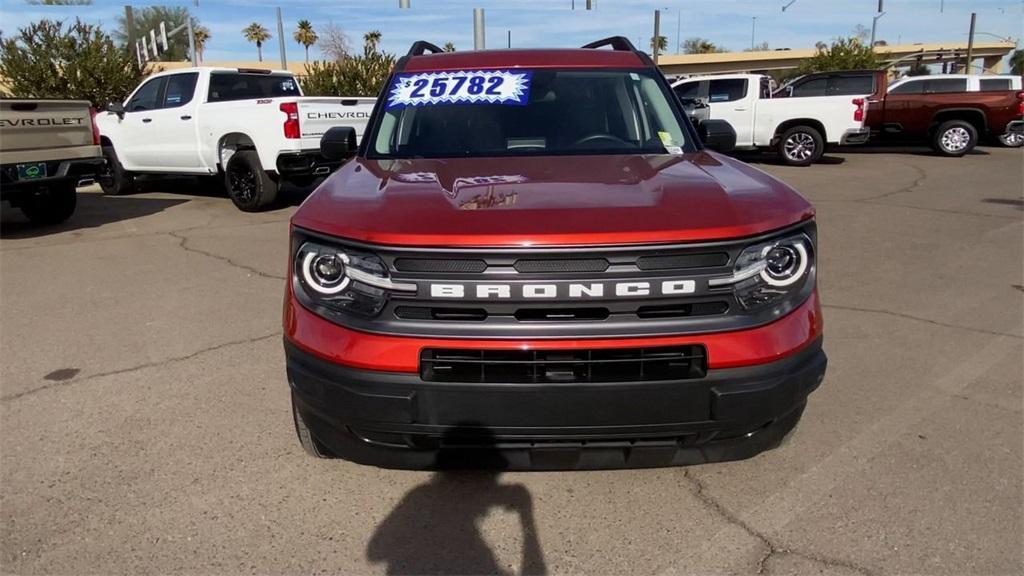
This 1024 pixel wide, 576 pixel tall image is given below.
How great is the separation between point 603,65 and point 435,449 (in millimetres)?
2508

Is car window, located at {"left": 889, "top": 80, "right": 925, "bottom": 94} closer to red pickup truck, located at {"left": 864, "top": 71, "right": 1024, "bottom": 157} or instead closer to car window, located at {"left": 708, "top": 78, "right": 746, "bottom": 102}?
red pickup truck, located at {"left": 864, "top": 71, "right": 1024, "bottom": 157}

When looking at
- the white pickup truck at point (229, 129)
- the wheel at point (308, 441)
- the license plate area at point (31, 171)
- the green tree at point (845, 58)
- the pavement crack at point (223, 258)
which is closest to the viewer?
the wheel at point (308, 441)

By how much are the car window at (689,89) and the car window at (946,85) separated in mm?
5607

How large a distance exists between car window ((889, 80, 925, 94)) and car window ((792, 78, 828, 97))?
186cm

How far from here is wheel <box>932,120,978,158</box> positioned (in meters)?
16.3

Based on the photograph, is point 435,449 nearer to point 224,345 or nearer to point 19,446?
point 19,446

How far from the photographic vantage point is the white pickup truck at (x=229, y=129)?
29.5ft

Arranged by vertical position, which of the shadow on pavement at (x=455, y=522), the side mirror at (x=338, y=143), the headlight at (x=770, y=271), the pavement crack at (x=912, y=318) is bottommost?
the pavement crack at (x=912, y=318)

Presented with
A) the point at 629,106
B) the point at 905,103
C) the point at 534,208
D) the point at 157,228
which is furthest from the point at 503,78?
the point at 905,103

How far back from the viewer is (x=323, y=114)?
8.97 m

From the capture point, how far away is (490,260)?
221 centimetres

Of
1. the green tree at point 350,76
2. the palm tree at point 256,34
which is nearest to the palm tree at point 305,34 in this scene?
the palm tree at point 256,34

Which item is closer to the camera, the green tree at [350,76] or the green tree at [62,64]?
the green tree at [62,64]

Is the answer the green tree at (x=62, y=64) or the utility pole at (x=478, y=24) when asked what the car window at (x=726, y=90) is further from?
the green tree at (x=62, y=64)
